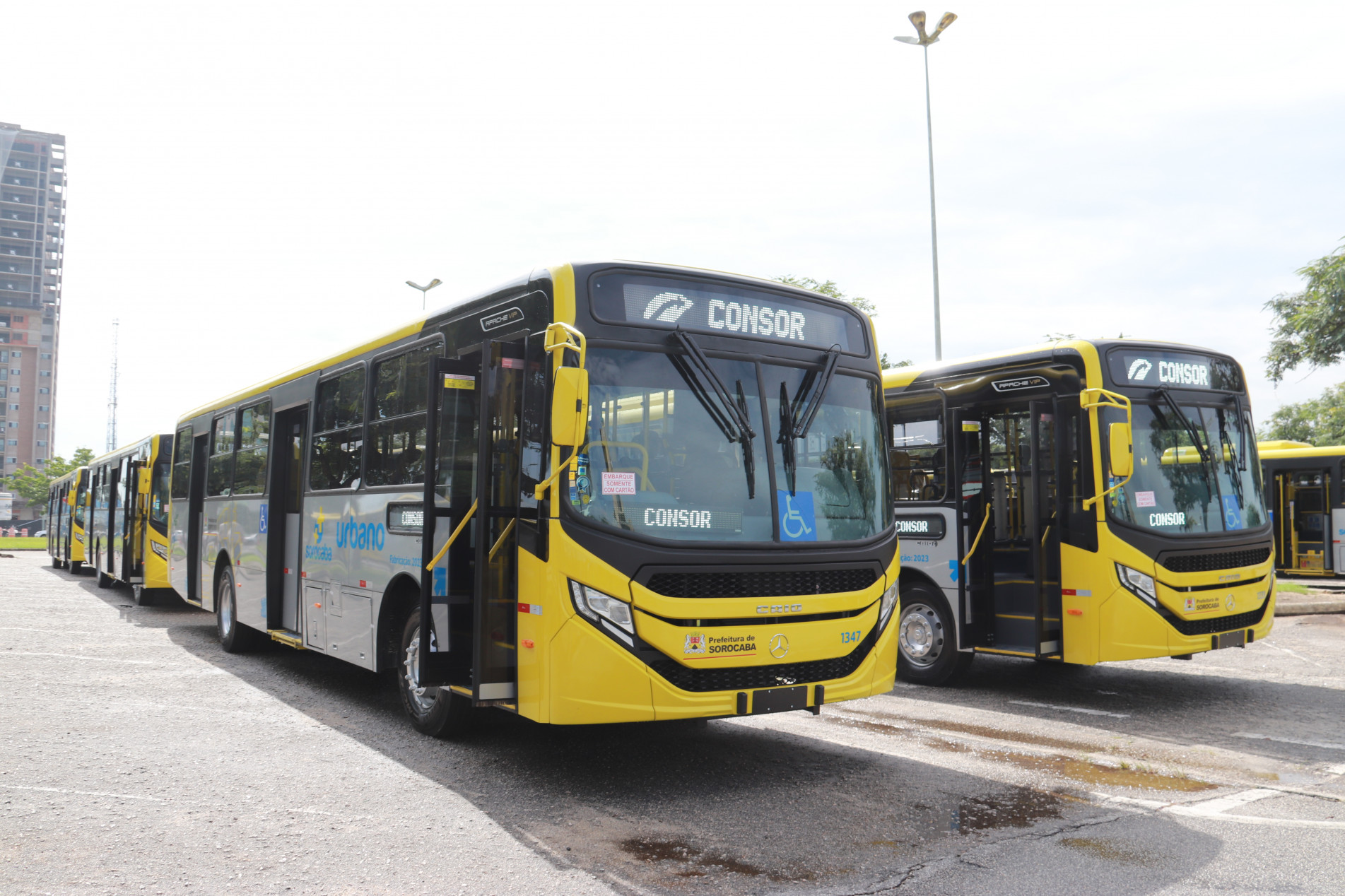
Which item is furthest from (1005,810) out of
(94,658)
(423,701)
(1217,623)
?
(94,658)

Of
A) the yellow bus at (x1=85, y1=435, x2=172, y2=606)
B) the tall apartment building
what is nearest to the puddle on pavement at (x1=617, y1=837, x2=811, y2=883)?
the yellow bus at (x1=85, y1=435, x2=172, y2=606)

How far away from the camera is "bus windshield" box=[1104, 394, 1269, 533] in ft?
28.6

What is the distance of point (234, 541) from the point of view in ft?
38.7

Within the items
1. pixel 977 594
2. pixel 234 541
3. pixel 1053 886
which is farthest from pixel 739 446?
pixel 234 541

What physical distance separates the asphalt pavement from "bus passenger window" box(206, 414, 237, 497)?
117 inches

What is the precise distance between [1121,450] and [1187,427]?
4.60 feet

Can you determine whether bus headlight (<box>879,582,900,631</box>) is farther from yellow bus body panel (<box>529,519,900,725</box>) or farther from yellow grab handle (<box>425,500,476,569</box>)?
yellow grab handle (<box>425,500,476,569</box>)

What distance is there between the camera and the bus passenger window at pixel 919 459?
32.9 feet

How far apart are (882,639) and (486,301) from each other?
336 cm

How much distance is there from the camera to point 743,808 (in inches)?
227

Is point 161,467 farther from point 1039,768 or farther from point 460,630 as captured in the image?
point 1039,768

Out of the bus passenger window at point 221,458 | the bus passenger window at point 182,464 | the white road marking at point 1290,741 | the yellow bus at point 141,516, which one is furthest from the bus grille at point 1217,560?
the yellow bus at point 141,516

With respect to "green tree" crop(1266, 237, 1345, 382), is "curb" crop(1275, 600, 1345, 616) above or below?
below

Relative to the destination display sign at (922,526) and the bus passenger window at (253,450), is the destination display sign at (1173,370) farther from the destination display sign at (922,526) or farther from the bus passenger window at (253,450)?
the bus passenger window at (253,450)
